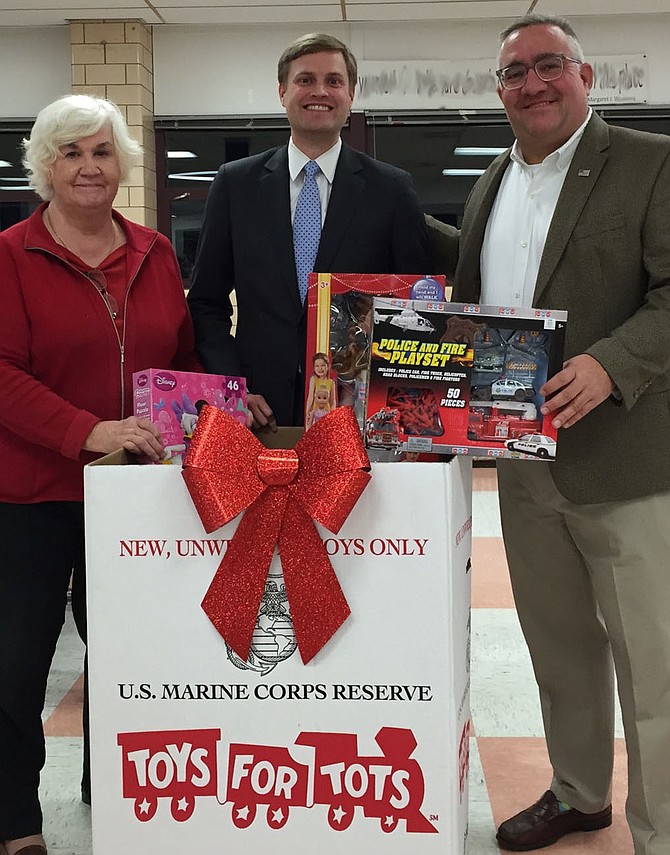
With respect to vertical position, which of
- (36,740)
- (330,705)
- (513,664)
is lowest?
(513,664)

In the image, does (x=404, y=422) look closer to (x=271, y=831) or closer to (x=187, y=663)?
(x=187, y=663)

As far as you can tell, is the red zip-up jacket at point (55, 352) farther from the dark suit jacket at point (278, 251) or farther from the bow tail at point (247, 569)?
the bow tail at point (247, 569)

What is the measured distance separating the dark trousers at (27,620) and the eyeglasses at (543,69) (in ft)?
4.07

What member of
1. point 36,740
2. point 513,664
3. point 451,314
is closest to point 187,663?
point 451,314

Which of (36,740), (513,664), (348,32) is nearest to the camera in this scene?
(36,740)

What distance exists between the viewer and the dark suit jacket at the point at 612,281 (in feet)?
5.60

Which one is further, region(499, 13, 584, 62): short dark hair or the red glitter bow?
region(499, 13, 584, 62): short dark hair

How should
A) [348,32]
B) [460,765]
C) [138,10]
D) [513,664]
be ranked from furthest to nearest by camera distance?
[348,32] → [138,10] → [513,664] → [460,765]

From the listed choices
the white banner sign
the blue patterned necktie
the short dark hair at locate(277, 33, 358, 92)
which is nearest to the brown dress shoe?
the blue patterned necktie

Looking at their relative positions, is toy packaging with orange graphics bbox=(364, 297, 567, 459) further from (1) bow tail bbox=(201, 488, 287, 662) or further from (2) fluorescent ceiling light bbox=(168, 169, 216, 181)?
(2) fluorescent ceiling light bbox=(168, 169, 216, 181)

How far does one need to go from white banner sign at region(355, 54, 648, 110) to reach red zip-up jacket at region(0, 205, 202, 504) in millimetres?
5600

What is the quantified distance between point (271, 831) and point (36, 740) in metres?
0.85

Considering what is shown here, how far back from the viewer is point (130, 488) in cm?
133

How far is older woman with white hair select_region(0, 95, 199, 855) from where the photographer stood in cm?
181
